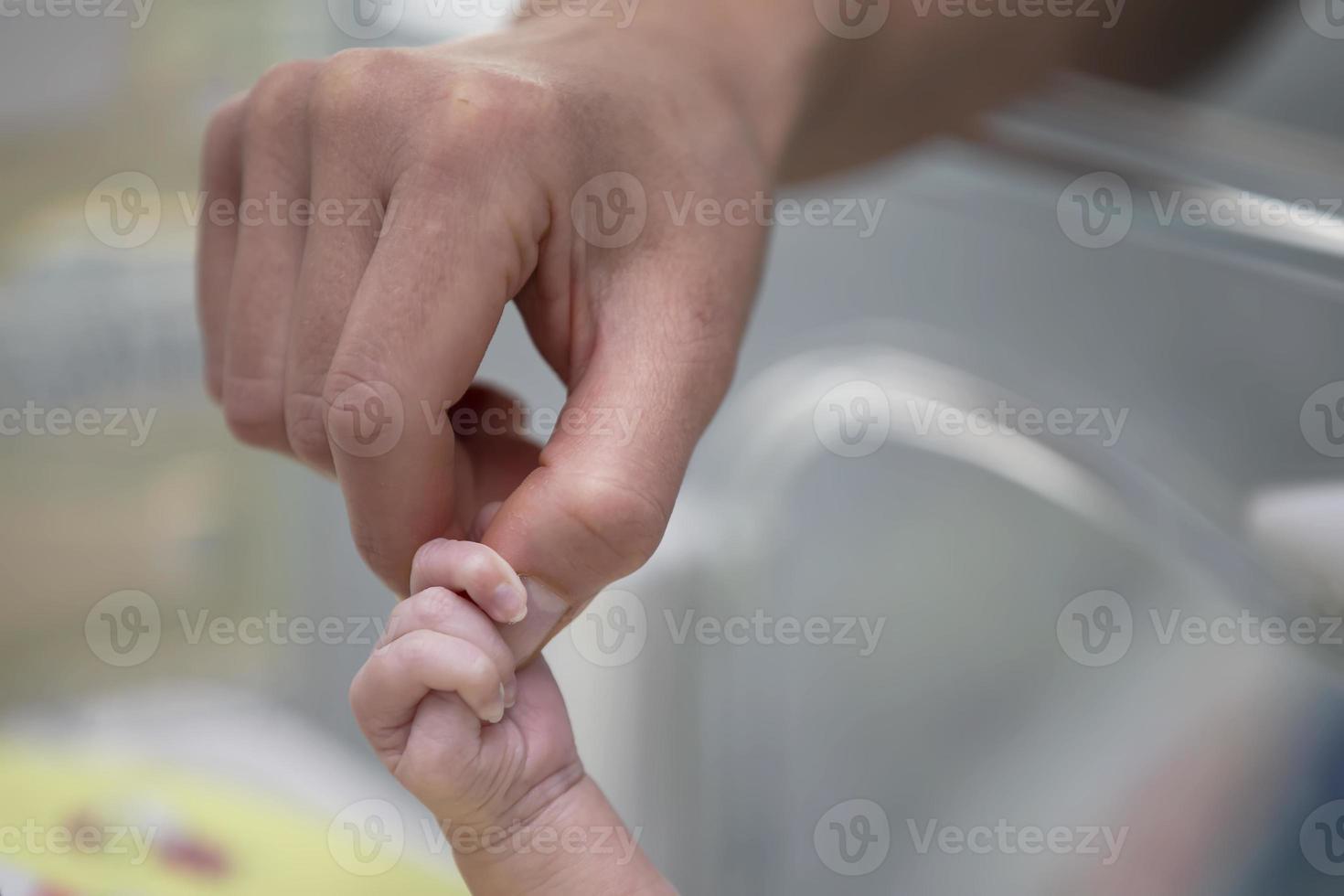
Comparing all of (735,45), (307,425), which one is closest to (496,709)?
(307,425)

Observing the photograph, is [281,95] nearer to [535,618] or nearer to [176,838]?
[535,618]

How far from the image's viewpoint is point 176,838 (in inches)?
31.7

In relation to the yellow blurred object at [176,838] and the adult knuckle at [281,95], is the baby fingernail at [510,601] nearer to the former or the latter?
the adult knuckle at [281,95]

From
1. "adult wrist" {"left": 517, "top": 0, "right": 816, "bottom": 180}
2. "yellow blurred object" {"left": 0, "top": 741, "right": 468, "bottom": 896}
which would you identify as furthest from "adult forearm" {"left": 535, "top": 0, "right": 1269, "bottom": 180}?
"yellow blurred object" {"left": 0, "top": 741, "right": 468, "bottom": 896}

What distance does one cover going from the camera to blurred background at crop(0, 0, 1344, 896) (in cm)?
66

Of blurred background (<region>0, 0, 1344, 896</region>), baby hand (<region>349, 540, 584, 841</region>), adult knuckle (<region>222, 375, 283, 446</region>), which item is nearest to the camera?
baby hand (<region>349, 540, 584, 841</region>)

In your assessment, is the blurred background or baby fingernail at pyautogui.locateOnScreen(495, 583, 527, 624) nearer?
baby fingernail at pyautogui.locateOnScreen(495, 583, 527, 624)

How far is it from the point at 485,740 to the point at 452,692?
1.0 inches

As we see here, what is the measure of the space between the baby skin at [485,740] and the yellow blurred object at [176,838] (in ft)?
1.11

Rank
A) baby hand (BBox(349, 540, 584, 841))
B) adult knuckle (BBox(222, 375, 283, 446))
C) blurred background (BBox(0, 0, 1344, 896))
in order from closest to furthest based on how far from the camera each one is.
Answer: baby hand (BBox(349, 540, 584, 841))
adult knuckle (BBox(222, 375, 283, 446))
blurred background (BBox(0, 0, 1344, 896))

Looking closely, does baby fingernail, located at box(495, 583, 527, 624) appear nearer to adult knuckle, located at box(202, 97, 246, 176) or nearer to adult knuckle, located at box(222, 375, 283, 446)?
adult knuckle, located at box(222, 375, 283, 446)

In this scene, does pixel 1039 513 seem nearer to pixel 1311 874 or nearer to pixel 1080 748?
pixel 1080 748

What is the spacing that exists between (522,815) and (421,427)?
15 centimetres

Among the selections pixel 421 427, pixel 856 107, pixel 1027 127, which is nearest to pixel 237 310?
pixel 421 427
